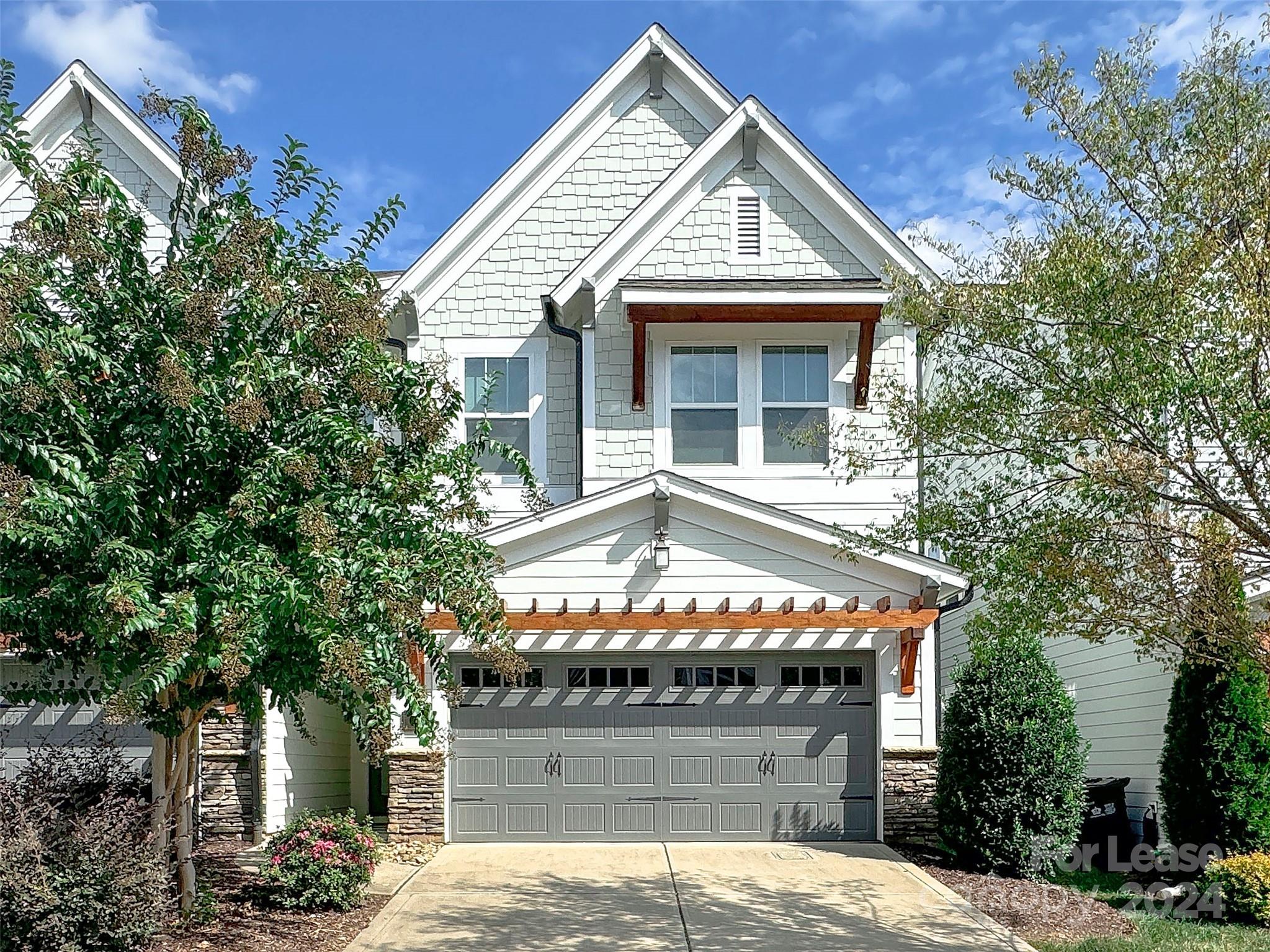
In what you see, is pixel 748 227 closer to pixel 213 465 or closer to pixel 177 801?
pixel 213 465

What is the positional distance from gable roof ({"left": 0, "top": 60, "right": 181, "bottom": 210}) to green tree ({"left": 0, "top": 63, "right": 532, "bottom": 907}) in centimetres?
752

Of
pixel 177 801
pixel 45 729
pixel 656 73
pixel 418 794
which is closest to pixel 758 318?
pixel 656 73

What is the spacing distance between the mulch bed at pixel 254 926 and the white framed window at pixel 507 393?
6.16 meters

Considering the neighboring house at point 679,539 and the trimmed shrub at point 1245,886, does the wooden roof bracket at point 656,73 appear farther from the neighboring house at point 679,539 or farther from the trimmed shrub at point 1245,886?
the trimmed shrub at point 1245,886

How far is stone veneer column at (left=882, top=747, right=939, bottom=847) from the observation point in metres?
13.9

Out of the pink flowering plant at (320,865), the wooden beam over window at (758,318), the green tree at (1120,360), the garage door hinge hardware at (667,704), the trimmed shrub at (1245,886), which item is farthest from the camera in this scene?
the wooden beam over window at (758,318)

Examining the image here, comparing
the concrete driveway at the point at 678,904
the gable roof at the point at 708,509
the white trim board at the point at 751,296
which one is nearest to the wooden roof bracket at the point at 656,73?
the white trim board at the point at 751,296

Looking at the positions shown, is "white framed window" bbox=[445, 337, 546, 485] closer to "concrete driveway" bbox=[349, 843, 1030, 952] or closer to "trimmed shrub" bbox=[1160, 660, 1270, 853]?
"concrete driveway" bbox=[349, 843, 1030, 952]

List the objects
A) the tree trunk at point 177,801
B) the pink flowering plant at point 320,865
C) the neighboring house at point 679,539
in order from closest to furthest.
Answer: the tree trunk at point 177,801 → the pink flowering plant at point 320,865 → the neighboring house at point 679,539

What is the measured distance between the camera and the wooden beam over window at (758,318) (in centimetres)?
1471

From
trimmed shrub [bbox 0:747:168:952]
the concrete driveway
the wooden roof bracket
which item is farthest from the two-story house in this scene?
trimmed shrub [bbox 0:747:168:952]

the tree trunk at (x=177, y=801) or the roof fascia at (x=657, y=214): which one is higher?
the roof fascia at (x=657, y=214)

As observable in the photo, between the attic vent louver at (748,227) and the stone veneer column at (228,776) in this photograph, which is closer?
the stone veneer column at (228,776)

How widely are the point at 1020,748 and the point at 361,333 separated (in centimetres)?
774
